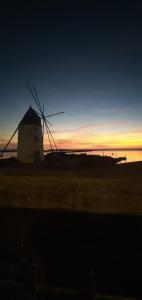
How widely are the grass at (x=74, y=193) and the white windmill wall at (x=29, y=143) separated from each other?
27782 millimetres

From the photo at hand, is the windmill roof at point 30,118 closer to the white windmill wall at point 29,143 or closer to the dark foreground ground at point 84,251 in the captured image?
the white windmill wall at point 29,143

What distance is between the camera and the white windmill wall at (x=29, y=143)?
105 ft

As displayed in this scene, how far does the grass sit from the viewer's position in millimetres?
2301

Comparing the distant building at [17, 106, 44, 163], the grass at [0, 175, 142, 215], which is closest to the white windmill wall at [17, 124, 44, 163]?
the distant building at [17, 106, 44, 163]

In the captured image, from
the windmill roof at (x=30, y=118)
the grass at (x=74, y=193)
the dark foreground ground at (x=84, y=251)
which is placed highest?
the windmill roof at (x=30, y=118)

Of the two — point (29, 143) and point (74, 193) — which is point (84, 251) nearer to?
point (74, 193)

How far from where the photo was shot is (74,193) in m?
2.40

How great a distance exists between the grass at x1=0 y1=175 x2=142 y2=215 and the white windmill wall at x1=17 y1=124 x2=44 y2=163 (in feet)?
91.1

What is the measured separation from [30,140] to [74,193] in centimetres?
3116

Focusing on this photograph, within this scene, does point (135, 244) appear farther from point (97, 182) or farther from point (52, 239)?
point (97, 182)

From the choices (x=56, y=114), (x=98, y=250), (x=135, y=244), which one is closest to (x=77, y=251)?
(x=98, y=250)

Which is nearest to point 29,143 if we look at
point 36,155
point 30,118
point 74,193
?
point 36,155

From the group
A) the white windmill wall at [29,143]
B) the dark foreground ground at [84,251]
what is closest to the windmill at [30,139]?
the white windmill wall at [29,143]

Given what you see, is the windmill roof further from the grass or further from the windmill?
the grass
